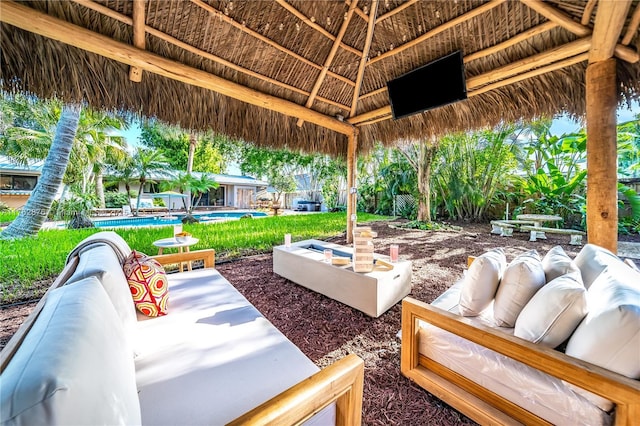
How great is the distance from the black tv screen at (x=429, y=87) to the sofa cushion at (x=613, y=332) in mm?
2589

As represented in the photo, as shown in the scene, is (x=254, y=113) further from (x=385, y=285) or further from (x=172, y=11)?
(x=385, y=285)

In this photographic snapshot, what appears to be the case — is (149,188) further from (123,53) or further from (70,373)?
(70,373)

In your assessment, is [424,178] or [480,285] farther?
[424,178]

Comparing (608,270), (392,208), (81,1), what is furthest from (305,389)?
(392,208)

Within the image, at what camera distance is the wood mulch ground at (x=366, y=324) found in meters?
1.41

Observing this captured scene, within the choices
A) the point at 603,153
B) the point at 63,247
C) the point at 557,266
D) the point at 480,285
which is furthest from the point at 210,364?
the point at 63,247

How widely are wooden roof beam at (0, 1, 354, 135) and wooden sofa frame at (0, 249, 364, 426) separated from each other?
244 cm

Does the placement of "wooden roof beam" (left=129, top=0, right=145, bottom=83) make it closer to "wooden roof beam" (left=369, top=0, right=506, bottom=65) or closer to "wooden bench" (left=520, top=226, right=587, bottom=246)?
"wooden roof beam" (left=369, top=0, right=506, bottom=65)

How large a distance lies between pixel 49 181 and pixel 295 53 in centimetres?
462

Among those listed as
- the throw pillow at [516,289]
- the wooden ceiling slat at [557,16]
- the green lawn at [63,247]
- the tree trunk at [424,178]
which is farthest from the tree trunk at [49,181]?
the tree trunk at [424,178]

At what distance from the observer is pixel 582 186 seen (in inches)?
270

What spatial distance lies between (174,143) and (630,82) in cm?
1632

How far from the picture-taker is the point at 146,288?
1.63 m

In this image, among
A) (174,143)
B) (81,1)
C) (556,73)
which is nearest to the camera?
(81,1)
